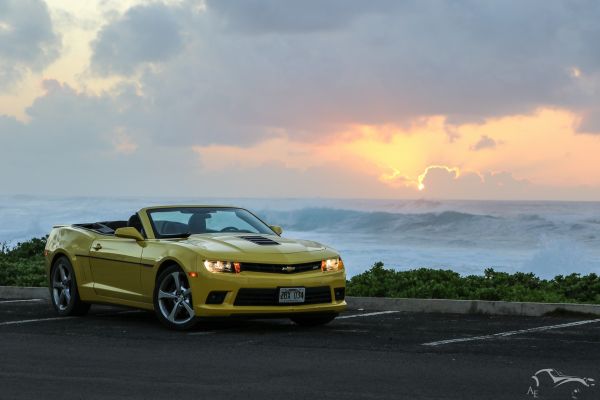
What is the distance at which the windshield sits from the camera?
12812 mm

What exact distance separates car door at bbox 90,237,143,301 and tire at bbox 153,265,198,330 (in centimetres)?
51

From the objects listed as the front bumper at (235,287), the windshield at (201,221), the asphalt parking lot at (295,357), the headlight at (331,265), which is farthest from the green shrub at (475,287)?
the front bumper at (235,287)

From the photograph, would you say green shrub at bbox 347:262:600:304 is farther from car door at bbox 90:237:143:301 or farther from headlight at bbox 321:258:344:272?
car door at bbox 90:237:143:301

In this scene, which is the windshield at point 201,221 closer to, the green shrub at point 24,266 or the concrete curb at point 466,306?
the concrete curb at point 466,306

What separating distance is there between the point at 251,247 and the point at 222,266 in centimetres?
47

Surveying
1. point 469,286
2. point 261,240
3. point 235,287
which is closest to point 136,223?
point 261,240

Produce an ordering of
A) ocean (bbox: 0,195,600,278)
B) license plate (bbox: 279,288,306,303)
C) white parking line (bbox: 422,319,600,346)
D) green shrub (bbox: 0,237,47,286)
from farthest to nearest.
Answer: ocean (bbox: 0,195,600,278) → green shrub (bbox: 0,237,47,286) → license plate (bbox: 279,288,306,303) → white parking line (bbox: 422,319,600,346)

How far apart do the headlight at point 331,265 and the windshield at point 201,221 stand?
1221 millimetres

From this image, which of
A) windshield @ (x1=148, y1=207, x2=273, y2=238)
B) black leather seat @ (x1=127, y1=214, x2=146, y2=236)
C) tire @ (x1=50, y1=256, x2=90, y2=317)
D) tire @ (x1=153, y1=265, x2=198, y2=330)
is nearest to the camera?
tire @ (x1=153, y1=265, x2=198, y2=330)

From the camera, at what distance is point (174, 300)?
12.0 m

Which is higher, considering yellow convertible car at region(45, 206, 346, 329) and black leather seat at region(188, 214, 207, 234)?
black leather seat at region(188, 214, 207, 234)

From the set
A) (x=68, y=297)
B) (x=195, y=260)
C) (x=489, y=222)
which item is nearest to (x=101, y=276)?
(x=68, y=297)

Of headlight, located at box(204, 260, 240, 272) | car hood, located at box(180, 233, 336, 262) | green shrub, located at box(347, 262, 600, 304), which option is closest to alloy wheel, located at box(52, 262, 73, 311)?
car hood, located at box(180, 233, 336, 262)

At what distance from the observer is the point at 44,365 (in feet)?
29.7
